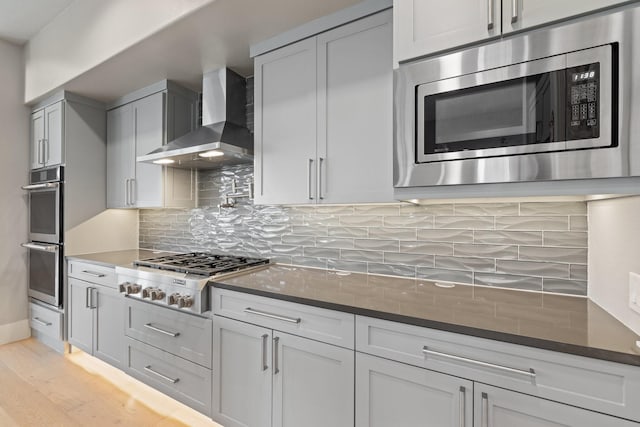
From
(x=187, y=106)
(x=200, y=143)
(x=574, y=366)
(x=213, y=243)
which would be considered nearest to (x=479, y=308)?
(x=574, y=366)

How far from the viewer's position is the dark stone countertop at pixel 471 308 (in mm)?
1013

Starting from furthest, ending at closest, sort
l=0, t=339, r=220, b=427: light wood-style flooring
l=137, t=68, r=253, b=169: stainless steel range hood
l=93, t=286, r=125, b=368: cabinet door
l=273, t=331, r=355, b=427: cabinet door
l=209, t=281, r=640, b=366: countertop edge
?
l=93, t=286, r=125, b=368: cabinet door < l=137, t=68, r=253, b=169: stainless steel range hood < l=0, t=339, r=220, b=427: light wood-style flooring < l=273, t=331, r=355, b=427: cabinet door < l=209, t=281, r=640, b=366: countertop edge

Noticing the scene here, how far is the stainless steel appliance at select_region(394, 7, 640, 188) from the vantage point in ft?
3.21

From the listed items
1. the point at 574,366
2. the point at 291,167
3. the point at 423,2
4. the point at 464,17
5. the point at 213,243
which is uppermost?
the point at 423,2

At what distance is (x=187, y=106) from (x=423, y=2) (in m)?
2.23

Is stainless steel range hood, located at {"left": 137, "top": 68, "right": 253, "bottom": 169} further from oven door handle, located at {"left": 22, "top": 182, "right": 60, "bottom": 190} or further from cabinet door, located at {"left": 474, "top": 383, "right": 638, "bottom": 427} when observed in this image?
cabinet door, located at {"left": 474, "top": 383, "right": 638, "bottom": 427}

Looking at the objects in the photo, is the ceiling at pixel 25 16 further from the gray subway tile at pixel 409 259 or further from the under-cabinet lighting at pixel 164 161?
the gray subway tile at pixel 409 259

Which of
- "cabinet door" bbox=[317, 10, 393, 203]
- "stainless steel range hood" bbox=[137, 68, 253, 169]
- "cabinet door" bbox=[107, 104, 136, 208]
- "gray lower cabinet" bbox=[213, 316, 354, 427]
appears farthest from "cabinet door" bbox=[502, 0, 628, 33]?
"cabinet door" bbox=[107, 104, 136, 208]

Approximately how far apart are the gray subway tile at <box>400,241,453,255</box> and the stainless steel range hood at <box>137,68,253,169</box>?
120cm

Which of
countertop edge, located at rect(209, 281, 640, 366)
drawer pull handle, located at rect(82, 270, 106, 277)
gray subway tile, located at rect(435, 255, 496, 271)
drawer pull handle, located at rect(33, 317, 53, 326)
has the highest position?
gray subway tile, located at rect(435, 255, 496, 271)

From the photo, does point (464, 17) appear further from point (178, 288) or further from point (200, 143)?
point (178, 288)

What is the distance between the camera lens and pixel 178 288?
1.95 m

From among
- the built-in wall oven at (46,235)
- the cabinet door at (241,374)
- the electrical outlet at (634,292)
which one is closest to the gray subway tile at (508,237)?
the electrical outlet at (634,292)

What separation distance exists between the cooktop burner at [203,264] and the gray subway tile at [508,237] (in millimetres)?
1421
